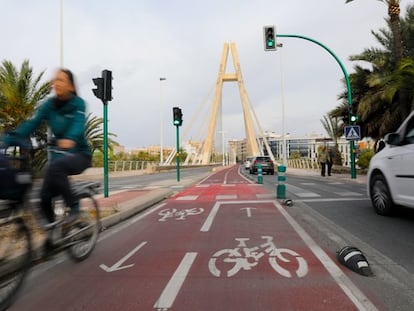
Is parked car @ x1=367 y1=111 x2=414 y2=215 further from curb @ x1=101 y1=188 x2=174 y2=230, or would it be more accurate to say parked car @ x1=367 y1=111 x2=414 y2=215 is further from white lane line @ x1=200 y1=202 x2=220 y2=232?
curb @ x1=101 y1=188 x2=174 y2=230

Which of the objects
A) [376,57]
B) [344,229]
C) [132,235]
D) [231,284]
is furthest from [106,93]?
[376,57]

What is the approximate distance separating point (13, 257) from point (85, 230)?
142cm

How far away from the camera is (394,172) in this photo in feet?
Answer: 23.1

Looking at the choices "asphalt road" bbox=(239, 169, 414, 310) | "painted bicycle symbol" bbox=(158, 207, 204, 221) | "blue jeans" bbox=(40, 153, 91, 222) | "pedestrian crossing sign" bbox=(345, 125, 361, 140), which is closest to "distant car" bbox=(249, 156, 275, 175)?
"pedestrian crossing sign" bbox=(345, 125, 361, 140)

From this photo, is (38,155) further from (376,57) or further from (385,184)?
(376,57)

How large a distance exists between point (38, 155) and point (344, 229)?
6221 millimetres

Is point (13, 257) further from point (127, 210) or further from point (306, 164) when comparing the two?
point (306, 164)

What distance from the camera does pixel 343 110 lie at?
2525cm

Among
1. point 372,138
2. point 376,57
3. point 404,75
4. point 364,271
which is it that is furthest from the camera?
point 372,138

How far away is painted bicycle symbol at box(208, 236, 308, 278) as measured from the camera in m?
4.23

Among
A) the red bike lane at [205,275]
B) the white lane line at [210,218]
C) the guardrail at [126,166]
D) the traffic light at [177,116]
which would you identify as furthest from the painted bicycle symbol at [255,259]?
the guardrail at [126,166]

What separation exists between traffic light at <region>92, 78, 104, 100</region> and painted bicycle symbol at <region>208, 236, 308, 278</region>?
6949 millimetres

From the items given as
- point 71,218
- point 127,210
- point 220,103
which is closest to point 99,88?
point 127,210

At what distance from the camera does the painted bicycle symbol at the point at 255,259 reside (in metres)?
4.23
